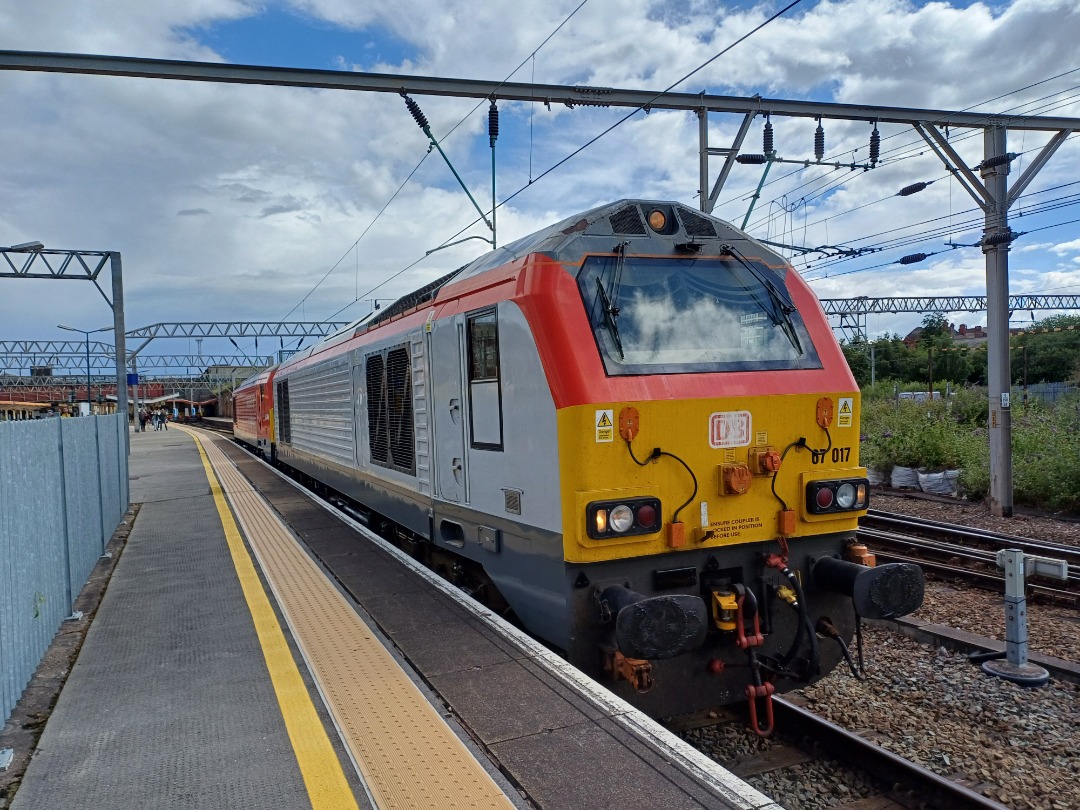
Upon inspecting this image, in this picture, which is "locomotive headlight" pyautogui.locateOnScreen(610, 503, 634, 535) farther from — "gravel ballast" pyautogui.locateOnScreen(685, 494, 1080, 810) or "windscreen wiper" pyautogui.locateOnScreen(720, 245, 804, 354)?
"windscreen wiper" pyautogui.locateOnScreen(720, 245, 804, 354)

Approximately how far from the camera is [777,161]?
40.4 feet

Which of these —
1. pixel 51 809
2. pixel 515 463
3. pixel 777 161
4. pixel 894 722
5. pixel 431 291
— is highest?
pixel 777 161

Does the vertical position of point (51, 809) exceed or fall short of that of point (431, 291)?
it falls short

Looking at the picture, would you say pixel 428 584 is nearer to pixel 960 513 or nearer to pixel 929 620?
pixel 929 620

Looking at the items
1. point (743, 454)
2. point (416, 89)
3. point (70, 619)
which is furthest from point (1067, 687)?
point (416, 89)

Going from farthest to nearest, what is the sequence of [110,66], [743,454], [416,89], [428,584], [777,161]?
1. [777,161]
2. [416,89]
3. [110,66]
4. [428,584]
5. [743,454]

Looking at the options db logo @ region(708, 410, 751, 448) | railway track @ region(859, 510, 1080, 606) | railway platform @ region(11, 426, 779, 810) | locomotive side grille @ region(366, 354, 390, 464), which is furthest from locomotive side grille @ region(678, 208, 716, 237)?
railway track @ region(859, 510, 1080, 606)

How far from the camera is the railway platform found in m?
3.14

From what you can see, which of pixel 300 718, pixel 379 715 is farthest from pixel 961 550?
pixel 300 718

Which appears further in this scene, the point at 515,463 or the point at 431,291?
the point at 431,291

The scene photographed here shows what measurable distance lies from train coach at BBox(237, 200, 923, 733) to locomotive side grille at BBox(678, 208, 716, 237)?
0.05 feet

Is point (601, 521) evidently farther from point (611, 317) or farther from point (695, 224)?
point (695, 224)

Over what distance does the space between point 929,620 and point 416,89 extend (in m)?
9.01

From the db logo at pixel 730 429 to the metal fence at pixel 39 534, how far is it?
12.8ft
